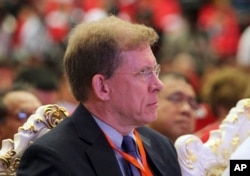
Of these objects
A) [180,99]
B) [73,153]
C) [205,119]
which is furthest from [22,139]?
[205,119]

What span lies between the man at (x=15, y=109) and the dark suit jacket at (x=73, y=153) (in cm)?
152

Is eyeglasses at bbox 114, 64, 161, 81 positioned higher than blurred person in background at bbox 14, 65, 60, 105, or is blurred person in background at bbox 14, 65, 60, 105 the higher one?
eyeglasses at bbox 114, 64, 161, 81

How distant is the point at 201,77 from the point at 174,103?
15.6 feet

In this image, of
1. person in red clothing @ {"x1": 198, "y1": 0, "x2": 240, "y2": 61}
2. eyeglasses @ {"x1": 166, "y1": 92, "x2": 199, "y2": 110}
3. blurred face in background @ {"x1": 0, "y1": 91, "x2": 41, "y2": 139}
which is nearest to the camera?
blurred face in background @ {"x1": 0, "y1": 91, "x2": 41, "y2": 139}

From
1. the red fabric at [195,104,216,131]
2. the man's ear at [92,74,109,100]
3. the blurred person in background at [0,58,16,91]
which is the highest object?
the man's ear at [92,74,109,100]

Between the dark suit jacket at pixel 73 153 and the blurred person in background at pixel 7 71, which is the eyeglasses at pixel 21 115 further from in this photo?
the blurred person in background at pixel 7 71

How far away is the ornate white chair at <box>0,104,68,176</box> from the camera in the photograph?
4.20 metres

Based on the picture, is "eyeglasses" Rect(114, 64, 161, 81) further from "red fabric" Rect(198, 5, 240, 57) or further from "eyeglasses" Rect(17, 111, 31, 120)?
"red fabric" Rect(198, 5, 240, 57)

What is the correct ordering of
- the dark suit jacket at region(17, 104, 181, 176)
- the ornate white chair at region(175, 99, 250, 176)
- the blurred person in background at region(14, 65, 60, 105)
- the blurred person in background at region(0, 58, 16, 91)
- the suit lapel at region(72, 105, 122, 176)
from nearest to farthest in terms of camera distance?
1. the dark suit jacket at region(17, 104, 181, 176)
2. the suit lapel at region(72, 105, 122, 176)
3. the ornate white chair at region(175, 99, 250, 176)
4. the blurred person in background at region(14, 65, 60, 105)
5. the blurred person in background at region(0, 58, 16, 91)

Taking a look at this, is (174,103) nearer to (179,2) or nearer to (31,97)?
(31,97)

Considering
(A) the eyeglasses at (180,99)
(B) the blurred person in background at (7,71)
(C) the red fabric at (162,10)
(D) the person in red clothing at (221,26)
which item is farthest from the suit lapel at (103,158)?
(C) the red fabric at (162,10)

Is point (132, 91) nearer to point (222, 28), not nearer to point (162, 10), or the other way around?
point (222, 28)

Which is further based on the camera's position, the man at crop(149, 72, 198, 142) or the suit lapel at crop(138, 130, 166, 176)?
the man at crop(149, 72, 198, 142)

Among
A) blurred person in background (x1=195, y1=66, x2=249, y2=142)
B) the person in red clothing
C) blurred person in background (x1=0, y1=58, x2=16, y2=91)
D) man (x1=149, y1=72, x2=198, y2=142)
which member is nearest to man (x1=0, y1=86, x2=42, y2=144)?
man (x1=149, y1=72, x2=198, y2=142)
